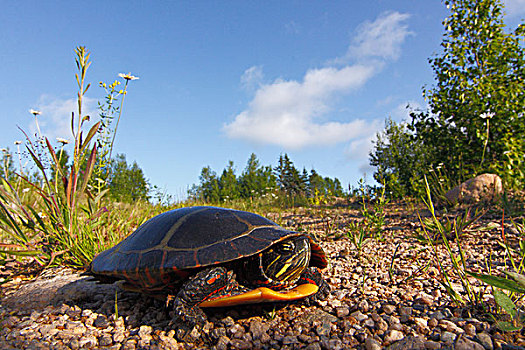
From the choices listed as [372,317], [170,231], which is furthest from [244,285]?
[372,317]

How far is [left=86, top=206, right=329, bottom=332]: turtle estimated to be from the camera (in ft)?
7.70

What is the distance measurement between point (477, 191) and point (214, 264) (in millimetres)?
6690

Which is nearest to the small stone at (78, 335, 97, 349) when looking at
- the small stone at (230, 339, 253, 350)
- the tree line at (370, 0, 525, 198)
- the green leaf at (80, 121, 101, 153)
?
the small stone at (230, 339, 253, 350)

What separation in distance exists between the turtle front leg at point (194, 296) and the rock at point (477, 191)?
238 inches

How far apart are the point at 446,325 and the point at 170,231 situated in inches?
88.0

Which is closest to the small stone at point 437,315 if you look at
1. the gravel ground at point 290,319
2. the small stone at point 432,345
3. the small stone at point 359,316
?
the gravel ground at point 290,319

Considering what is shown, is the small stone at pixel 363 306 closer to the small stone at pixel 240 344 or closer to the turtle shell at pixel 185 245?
the turtle shell at pixel 185 245

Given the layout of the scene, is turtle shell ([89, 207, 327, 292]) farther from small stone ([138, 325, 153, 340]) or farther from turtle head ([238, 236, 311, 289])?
small stone ([138, 325, 153, 340])

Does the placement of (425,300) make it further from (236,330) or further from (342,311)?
(236,330)

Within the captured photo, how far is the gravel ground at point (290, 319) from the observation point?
84.7 inches

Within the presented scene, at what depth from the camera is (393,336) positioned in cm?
216

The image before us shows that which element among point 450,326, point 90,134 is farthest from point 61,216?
point 450,326

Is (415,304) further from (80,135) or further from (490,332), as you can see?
(80,135)

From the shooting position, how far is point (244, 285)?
262 centimetres
